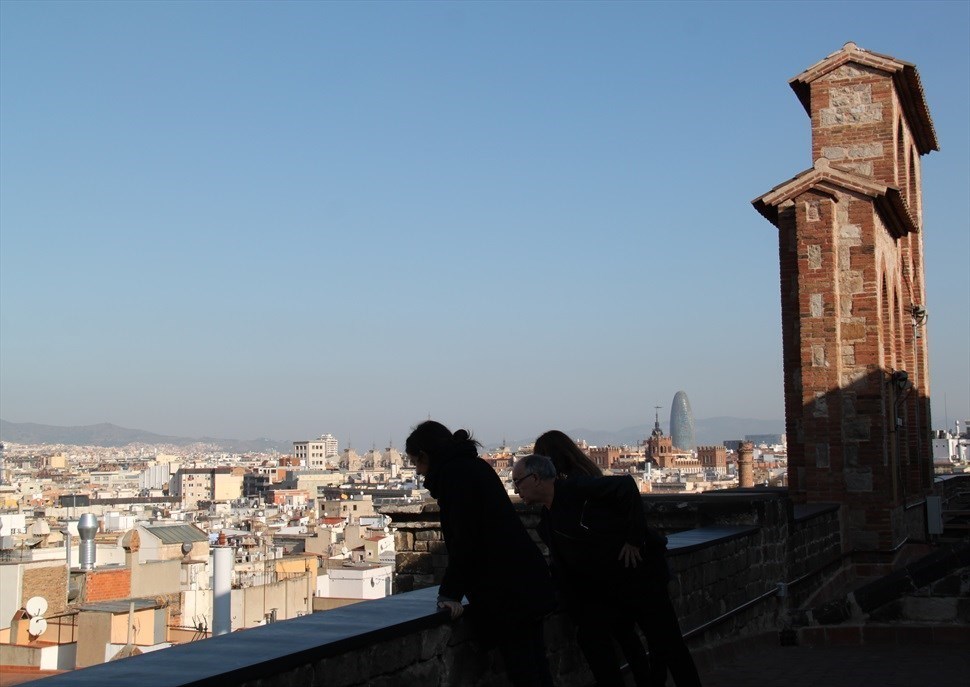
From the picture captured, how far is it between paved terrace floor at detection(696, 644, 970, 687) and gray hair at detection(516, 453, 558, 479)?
119 inches

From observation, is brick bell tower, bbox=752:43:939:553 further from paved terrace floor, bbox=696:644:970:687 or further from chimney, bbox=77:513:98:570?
chimney, bbox=77:513:98:570

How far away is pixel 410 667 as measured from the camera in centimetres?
432

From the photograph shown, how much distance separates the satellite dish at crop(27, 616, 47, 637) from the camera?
24498 mm

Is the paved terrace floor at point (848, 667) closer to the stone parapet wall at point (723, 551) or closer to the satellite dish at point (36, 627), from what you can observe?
the stone parapet wall at point (723, 551)

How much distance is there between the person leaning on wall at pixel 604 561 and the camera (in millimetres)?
4996

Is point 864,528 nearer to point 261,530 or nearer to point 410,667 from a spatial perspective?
point 410,667

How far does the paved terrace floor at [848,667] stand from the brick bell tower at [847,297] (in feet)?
14.3

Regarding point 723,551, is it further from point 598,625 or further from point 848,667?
point 598,625

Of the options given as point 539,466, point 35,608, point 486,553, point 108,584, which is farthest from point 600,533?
point 108,584

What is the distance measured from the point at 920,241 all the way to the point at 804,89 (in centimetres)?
420

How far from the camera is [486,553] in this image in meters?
4.39

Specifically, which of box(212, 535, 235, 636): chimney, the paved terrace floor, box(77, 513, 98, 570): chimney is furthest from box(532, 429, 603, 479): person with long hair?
box(77, 513, 98, 570): chimney

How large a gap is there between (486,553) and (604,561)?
2.73ft

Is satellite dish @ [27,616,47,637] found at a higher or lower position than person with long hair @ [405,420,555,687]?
lower
